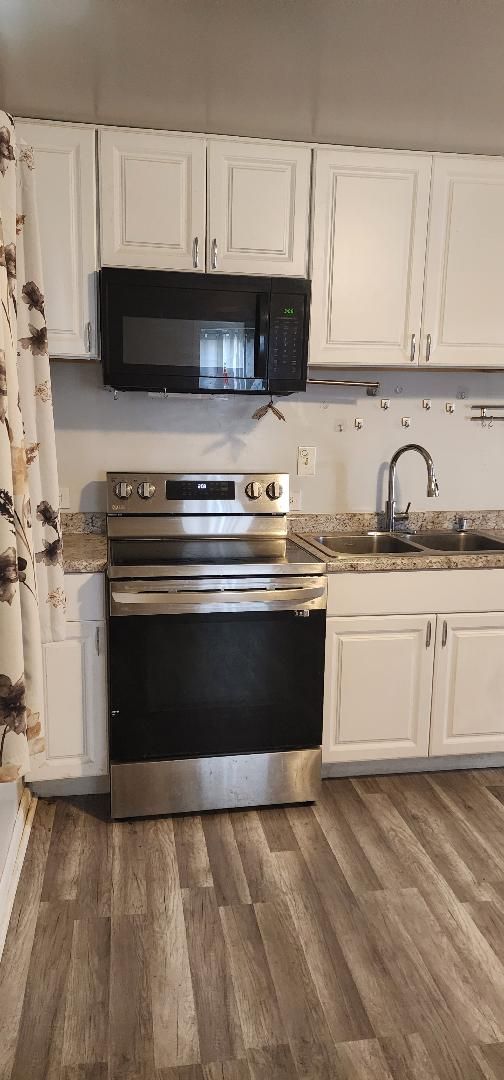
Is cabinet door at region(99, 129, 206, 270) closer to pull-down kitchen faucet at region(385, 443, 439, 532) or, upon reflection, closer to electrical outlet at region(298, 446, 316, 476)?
electrical outlet at region(298, 446, 316, 476)

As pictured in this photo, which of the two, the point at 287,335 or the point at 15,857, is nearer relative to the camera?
the point at 15,857

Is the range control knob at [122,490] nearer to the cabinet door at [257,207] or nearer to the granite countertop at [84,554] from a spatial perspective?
the granite countertop at [84,554]

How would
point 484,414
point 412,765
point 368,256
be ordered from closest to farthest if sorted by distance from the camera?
point 368,256, point 412,765, point 484,414

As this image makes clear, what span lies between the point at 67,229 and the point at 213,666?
1.51 meters

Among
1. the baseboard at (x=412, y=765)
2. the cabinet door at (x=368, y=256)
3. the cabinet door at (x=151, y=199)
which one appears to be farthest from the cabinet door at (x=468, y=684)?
the cabinet door at (x=151, y=199)

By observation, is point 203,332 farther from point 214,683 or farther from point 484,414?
point 484,414

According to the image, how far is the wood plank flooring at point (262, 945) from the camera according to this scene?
1.64 m

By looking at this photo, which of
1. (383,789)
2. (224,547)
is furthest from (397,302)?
(383,789)

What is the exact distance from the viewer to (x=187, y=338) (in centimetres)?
260

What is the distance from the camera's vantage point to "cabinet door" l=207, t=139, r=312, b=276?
2562 millimetres

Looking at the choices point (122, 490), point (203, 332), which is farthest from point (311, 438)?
point (122, 490)

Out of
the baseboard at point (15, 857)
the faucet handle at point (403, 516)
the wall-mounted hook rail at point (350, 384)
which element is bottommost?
the baseboard at point (15, 857)

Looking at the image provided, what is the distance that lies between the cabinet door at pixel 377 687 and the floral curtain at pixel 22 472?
3.63 ft

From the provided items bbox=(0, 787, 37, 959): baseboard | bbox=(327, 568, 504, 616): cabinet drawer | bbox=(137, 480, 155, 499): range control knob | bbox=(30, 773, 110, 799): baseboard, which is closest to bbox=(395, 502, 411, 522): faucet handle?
bbox=(327, 568, 504, 616): cabinet drawer
